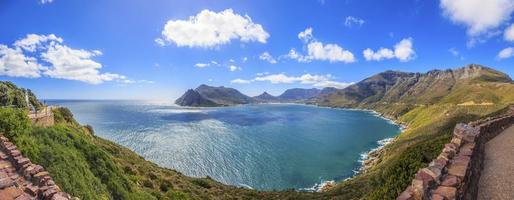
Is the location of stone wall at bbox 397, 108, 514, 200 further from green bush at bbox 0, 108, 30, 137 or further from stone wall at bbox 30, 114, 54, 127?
stone wall at bbox 30, 114, 54, 127

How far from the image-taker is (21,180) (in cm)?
1192

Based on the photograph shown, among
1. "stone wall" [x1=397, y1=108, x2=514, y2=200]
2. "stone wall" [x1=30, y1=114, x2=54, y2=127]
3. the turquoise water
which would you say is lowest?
the turquoise water

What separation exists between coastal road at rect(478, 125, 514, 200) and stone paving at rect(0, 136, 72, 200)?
49.3 feet

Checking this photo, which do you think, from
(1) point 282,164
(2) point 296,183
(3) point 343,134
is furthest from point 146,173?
(3) point 343,134

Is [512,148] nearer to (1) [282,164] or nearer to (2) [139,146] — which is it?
(1) [282,164]

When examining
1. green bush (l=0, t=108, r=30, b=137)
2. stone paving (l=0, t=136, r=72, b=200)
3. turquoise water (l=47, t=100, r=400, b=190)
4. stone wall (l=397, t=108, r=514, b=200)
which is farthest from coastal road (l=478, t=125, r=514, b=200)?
turquoise water (l=47, t=100, r=400, b=190)

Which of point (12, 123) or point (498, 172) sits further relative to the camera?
point (12, 123)

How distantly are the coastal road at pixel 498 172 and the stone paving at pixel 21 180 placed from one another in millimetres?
15022

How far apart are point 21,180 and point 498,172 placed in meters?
20.0

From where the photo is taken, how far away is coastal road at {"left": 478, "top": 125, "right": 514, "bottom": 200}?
10023mm

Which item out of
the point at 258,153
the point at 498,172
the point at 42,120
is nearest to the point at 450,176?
the point at 498,172

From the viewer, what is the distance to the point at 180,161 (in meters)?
87.7

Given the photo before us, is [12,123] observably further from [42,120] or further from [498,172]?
[498,172]

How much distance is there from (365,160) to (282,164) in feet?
85.5
